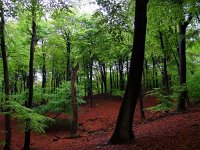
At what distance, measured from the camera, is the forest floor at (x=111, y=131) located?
8.96 meters

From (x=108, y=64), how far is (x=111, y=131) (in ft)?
84.5

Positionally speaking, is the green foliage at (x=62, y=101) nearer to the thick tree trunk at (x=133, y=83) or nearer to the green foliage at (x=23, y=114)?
the green foliage at (x=23, y=114)

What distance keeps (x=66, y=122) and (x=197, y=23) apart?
1616 cm

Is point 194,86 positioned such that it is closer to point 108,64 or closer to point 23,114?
point 23,114

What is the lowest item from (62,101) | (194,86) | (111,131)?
(111,131)

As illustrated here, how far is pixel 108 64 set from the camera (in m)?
43.9

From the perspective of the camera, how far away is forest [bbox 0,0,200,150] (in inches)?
403

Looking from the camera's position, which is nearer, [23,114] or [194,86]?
[23,114]

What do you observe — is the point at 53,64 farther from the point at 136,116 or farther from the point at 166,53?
the point at 166,53

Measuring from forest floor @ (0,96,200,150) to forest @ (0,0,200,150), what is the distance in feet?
0.13

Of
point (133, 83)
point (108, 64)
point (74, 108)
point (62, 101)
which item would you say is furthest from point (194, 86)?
point (108, 64)

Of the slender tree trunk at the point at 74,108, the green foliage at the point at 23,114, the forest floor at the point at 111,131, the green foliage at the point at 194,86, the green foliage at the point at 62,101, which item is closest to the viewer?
the forest floor at the point at 111,131

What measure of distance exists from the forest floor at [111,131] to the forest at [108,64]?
0.13 ft

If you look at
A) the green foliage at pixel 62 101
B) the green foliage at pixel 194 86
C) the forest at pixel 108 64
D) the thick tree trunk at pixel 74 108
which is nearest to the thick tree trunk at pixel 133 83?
the forest at pixel 108 64
